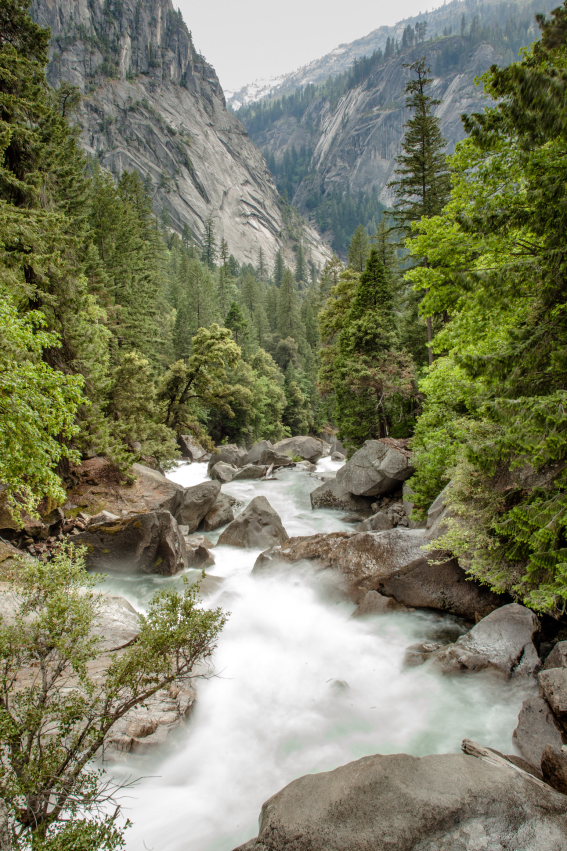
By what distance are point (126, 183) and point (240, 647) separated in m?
40.2

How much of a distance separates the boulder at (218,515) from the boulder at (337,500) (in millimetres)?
5017

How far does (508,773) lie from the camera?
486 cm

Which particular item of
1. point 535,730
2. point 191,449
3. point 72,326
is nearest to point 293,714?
point 535,730

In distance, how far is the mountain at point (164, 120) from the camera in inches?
4579

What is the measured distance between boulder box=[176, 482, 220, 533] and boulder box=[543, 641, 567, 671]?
13984mm

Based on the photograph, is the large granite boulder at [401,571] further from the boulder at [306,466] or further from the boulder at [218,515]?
the boulder at [306,466]

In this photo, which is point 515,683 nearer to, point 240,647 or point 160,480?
point 240,647

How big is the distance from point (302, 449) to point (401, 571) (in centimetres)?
3015

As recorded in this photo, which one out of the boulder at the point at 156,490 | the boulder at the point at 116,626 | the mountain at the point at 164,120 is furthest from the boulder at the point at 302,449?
the mountain at the point at 164,120

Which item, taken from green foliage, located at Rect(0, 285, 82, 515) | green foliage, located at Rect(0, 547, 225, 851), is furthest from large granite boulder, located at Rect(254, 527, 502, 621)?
green foliage, located at Rect(0, 285, 82, 515)

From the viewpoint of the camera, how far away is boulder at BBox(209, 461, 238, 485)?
30.7m

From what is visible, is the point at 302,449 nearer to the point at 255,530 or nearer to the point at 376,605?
the point at 255,530

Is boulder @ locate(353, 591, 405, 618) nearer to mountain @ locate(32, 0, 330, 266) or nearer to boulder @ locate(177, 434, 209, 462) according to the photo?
boulder @ locate(177, 434, 209, 462)

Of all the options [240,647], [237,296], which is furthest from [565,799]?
[237,296]
